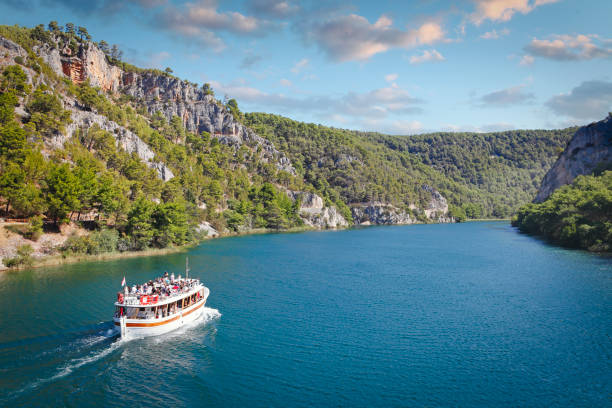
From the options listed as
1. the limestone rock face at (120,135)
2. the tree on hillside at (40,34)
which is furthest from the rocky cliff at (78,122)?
the tree on hillside at (40,34)

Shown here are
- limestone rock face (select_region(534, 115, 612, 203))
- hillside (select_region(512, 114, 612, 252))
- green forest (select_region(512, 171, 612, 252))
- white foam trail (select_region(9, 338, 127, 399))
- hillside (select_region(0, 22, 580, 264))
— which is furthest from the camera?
limestone rock face (select_region(534, 115, 612, 203))

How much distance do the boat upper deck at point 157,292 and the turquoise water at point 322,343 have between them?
→ 3357 millimetres

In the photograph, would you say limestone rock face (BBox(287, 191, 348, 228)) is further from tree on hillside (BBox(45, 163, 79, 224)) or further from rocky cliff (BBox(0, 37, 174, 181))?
Answer: tree on hillside (BBox(45, 163, 79, 224))

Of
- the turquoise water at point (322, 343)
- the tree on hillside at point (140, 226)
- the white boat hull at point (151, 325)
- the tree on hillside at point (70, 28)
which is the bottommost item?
the turquoise water at point (322, 343)

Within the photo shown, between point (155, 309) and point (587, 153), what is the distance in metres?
158

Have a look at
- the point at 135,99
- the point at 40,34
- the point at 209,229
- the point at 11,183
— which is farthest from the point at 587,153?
the point at 40,34

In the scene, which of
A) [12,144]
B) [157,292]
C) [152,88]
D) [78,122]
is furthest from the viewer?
[152,88]

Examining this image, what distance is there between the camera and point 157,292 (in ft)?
128

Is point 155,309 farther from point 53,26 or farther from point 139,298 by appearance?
point 53,26

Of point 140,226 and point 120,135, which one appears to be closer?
point 140,226

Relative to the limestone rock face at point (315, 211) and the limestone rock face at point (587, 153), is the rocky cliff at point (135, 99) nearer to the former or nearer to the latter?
the limestone rock face at point (315, 211)

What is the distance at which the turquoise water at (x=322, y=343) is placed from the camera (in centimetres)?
2611

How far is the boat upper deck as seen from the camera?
35191mm

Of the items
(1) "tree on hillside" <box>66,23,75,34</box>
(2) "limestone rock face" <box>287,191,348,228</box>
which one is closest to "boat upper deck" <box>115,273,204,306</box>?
(2) "limestone rock face" <box>287,191,348,228</box>
